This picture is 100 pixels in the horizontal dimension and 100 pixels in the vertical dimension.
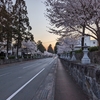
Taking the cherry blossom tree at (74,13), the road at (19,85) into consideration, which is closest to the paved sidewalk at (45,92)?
the road at (19,85)

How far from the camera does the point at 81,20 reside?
10773 millimetres

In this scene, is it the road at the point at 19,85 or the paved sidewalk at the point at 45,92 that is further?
the road at the point at 19,85

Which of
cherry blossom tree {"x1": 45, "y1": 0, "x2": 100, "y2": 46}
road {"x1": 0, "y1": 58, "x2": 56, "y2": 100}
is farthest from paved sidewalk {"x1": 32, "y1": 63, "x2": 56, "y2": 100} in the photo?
cherry blossom tree {"x1": 45, "y1": 0, "x2": 100, "y2": 46}

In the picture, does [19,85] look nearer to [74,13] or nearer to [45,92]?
[45,92]

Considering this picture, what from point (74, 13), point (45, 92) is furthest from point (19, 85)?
point (74, 13)

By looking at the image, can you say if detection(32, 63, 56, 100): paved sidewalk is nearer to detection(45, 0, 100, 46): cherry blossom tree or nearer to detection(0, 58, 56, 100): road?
detection(0, 58, 56, 100): road

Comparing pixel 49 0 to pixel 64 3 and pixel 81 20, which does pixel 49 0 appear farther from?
pixel 81 20

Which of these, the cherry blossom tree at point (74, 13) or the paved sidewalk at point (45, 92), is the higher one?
the cherry blossom tree at point (74, 13)

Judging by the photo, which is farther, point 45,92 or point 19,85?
point 19,85

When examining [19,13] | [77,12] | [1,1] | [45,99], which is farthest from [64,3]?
[19,13]

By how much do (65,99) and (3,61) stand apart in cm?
3543

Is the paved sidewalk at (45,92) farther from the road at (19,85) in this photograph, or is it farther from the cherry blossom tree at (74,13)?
the cherry blossom tree at (74,13)

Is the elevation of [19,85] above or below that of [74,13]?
below

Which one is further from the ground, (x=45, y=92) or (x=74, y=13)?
(x=74, y=13)
